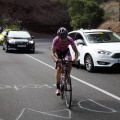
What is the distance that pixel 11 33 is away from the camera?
24750 mm

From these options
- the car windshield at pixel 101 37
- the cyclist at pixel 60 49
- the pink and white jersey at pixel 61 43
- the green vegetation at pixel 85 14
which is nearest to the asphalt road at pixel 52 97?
the cyclist at pixel 60 49

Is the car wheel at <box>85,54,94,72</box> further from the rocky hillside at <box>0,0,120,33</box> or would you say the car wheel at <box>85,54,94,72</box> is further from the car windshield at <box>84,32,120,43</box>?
the rocky hillside at <box>0,0,120,33</box>

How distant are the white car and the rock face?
52716 mm

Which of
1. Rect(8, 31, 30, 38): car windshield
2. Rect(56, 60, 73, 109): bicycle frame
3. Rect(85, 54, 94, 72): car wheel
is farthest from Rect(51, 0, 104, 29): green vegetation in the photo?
Rect(56, 60, 73, 109): bicycle frame

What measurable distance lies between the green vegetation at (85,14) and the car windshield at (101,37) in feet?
76.4

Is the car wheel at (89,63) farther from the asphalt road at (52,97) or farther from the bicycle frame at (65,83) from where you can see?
the bicycle frame at (65,83)

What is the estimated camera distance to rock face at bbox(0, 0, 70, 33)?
66.9 metres

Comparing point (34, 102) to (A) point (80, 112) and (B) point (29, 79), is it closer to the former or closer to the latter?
(A) point (80, 112)

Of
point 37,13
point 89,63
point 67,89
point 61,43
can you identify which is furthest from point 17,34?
point 37,13

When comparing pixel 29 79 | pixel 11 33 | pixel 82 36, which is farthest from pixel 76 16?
pixel 29 79

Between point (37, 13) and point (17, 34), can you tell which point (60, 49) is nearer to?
point (17, 34)

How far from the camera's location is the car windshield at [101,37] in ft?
46.6

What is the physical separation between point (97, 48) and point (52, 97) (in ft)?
16.7

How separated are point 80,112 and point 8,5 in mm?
61239
